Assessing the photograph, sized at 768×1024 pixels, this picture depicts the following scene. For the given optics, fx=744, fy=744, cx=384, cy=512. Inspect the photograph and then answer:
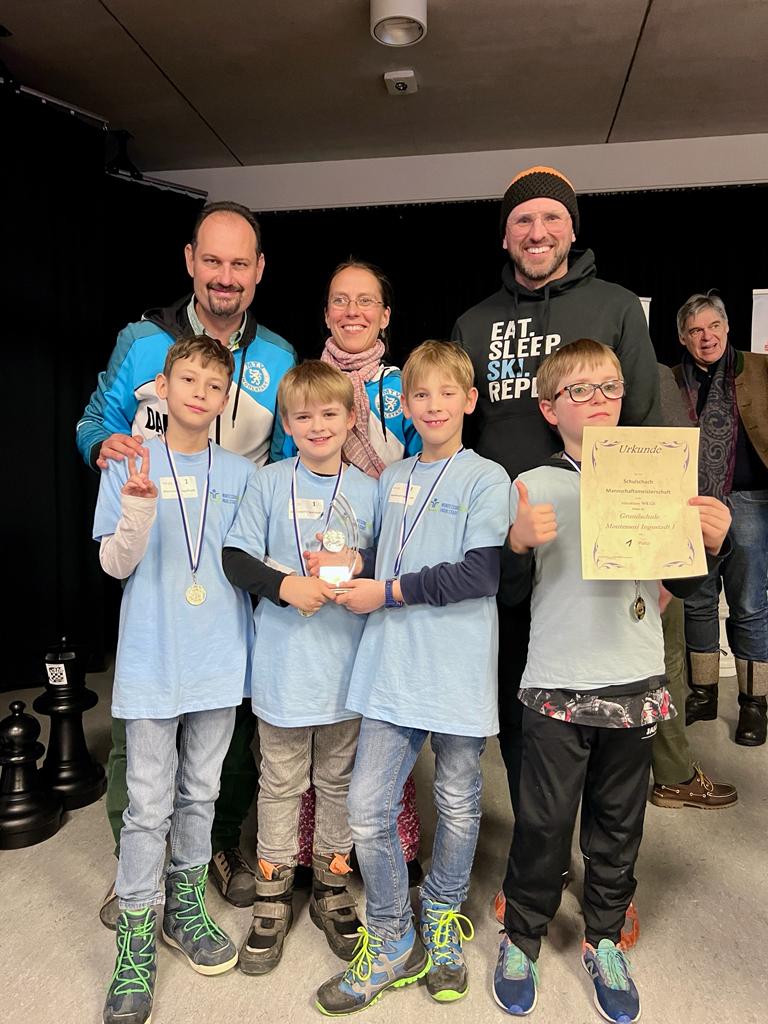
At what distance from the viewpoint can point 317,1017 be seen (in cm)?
160

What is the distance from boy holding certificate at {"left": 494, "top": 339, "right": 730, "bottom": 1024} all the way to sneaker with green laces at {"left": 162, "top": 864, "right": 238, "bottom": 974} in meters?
0.64

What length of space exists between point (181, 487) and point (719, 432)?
7.80 ft

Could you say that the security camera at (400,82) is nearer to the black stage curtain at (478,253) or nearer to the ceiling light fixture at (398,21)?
the ceiling light fixture at (398,21)

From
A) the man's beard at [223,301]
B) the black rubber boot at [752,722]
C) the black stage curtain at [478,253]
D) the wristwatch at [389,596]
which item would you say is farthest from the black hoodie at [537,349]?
the black stage curtain at [478,253]

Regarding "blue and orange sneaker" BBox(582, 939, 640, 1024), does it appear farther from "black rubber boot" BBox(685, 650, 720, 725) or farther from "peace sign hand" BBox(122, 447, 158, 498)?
"black rubber boot" BBox(685, 650, 720, 725)

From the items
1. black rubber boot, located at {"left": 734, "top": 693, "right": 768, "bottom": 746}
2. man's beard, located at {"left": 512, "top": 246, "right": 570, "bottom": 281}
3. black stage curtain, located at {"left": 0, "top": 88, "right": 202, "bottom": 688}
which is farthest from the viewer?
black stage curtain, located at {"left": 0, "top": 88, "right": 202, "bottom": 688}

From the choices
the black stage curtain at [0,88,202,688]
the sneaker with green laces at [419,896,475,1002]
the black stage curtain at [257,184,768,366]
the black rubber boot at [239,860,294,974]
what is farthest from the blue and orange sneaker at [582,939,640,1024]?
the black stage curtain at [257,184,768,366]

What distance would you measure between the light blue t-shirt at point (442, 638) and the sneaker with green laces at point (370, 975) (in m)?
0.52

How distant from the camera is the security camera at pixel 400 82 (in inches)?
154

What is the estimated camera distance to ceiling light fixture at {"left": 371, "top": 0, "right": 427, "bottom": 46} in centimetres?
326

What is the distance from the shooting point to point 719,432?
124 inches

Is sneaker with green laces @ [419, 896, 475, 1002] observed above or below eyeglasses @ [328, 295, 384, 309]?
below

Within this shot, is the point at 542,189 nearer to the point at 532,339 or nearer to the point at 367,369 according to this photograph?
the point at 532,339

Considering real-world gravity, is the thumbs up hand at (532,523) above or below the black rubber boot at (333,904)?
above
